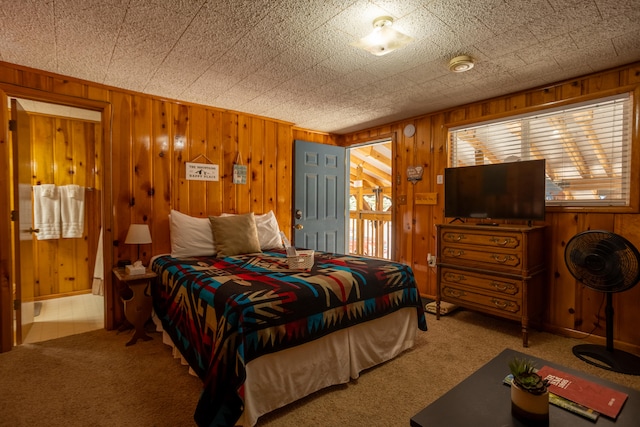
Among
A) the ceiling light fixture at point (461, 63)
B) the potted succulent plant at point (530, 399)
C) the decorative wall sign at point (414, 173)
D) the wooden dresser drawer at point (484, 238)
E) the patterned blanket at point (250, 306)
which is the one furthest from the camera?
the decorative wall sign at point (414, 173)

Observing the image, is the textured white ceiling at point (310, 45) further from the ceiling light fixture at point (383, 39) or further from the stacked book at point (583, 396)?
the stacked book at point (583, 396)

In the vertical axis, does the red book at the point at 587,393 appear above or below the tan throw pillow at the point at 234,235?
below

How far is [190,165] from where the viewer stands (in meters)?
3.40

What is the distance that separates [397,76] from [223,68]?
1419 millimetres

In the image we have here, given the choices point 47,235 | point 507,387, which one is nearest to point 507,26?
point 507,387

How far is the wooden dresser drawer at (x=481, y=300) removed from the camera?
8.80ft

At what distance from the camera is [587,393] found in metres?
1.24

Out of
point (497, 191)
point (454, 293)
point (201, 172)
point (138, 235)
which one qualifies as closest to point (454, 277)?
point (454, 293)

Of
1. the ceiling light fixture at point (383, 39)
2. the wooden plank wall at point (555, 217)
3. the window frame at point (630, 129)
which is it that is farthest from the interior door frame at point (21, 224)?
the window frame at point (630, 129)

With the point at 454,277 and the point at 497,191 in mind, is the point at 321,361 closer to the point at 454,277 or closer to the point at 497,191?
the point at 454,277

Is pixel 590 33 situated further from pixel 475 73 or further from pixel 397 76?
pixel 397 76

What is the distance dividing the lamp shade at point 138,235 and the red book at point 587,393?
2950 mm

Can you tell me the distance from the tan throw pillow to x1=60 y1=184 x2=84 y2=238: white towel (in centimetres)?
212

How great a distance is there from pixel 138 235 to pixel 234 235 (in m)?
0.82
